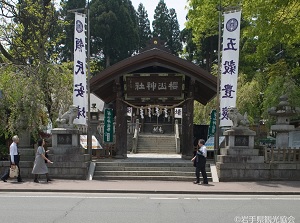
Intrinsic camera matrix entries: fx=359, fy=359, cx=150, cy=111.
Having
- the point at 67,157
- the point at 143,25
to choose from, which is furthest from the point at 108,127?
the point at 143,25

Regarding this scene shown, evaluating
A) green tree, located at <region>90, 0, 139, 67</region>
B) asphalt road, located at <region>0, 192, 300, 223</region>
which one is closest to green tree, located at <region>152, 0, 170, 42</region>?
green tree, located at <region>90, 0, 139, 67</region>

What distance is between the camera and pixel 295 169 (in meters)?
15.1

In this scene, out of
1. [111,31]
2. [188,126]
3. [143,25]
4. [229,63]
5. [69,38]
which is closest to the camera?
[229,63]

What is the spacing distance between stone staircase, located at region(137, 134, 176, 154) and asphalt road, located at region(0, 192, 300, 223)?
1972cm

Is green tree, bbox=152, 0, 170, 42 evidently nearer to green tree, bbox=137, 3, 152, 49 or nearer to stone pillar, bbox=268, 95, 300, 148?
green tree, bbox=137, 3, 152, 49

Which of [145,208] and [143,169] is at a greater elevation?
[143,169]

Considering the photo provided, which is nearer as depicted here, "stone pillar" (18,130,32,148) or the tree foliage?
"stone pillar" (18,130,32,148)

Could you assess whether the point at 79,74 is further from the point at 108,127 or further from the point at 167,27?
the point at 167,27

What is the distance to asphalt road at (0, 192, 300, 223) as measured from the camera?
7988 mm

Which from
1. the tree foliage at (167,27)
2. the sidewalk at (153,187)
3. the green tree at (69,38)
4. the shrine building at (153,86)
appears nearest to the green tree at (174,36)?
the tree foliage at (167,27)

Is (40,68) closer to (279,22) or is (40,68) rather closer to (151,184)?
(151,184)

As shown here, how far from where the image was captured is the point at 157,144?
3297 cm

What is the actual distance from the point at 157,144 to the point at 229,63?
697 inches

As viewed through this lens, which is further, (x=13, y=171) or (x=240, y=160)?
(x=240, y=160)
